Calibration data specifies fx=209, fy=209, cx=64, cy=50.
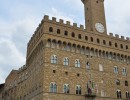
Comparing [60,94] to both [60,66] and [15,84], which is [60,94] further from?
[15,84]

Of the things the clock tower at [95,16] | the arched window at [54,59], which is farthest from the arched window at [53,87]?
the clock tower at [95,16]

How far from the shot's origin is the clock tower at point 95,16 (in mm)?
38062

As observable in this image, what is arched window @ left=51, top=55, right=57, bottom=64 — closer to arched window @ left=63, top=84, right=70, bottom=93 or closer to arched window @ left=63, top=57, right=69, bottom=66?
Result: arched window @ left=63, top=57, right=69, bottom=66

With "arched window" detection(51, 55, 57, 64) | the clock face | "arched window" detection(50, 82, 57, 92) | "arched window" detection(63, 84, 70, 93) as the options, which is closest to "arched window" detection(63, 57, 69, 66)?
"arched window" detection(51, 55, 57, 64)

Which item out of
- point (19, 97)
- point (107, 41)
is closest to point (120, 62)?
point (107, 41)

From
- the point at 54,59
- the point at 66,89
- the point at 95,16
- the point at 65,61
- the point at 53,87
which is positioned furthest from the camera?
the point at 95,16

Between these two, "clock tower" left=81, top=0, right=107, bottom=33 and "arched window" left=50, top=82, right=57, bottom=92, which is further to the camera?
"clock tower" left=81, top=0, right=107, bottom=33

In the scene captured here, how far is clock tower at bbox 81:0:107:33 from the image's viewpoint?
38.1 metres

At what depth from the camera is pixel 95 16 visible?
38.8 m

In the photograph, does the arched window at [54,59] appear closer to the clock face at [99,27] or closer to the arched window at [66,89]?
the arched window at [66,89]

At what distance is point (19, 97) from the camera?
4288 centimetres

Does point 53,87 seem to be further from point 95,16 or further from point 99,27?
point 95,16

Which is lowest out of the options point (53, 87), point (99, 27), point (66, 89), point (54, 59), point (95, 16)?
point (66, 89)

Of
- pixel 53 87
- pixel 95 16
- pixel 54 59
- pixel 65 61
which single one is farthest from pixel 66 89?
pixel 95 16
